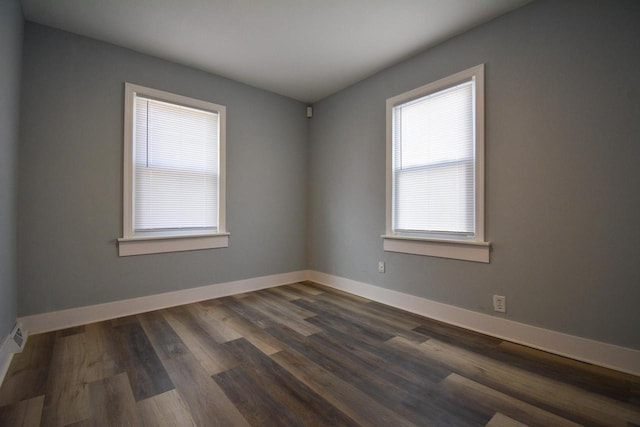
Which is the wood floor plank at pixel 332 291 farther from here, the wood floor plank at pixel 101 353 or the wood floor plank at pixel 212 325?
the wood floor plank at pixel 101 353

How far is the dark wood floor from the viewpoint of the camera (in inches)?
54.2

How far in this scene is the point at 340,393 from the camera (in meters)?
1.55

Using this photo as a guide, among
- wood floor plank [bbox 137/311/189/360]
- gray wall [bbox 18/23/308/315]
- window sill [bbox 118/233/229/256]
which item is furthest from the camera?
window sill [bbox 118/233/229/256]

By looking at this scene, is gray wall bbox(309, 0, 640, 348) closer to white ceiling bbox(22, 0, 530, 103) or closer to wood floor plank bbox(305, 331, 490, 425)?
white ceiling bbox(22, 0, 530, 103)

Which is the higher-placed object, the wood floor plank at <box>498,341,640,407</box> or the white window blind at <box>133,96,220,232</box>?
the white window blind at <box>133,96,220,232</box>

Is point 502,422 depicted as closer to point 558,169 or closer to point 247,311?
point 558,169

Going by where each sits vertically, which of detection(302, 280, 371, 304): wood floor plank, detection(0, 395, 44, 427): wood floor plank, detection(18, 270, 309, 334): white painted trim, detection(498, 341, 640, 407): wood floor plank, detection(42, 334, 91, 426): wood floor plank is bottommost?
detection(42, 334, 91, 426): wood floor plank

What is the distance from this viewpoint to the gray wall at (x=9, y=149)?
1746mm

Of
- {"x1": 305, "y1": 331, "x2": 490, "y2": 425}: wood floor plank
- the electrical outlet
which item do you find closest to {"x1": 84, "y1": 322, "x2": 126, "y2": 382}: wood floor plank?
{"x1": 305, "y1": 331, "x2": 490, "y2": 425}: wood floor plank

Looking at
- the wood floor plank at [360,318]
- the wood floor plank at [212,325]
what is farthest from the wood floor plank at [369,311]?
the wood floor plank at [212,325]

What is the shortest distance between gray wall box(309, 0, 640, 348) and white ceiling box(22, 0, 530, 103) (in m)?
0.34

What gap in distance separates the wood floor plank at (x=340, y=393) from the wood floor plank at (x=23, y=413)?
1.22 m

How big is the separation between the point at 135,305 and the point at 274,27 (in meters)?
2.90

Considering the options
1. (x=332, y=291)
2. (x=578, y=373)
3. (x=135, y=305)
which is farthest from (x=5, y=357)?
(x=578, y=373)
